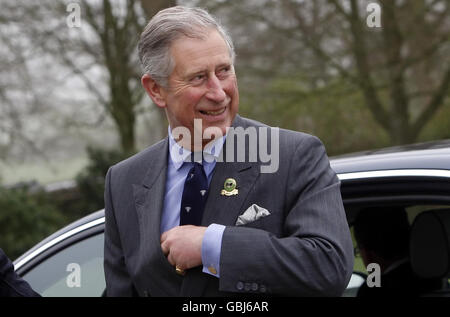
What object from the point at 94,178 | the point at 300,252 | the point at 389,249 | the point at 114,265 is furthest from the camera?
the point at 94,178

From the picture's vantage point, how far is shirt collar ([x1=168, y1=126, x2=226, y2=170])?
1.99m

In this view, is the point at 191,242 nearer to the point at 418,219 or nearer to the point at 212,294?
the point at 212,294

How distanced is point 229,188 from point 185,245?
235mm

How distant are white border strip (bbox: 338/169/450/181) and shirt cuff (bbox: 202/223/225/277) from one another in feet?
1.97

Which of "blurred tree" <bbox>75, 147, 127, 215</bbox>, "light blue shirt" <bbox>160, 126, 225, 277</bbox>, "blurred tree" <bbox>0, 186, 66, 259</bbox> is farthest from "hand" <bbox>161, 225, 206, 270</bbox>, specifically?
"blurred tree" <bbox>75, 147, 127, 215</bbox>

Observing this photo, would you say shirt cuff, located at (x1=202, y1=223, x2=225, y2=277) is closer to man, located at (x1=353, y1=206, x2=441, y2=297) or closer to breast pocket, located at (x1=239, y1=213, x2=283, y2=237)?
breast pocket, located at (x1=239, y1=213, x2=283, y2=237)

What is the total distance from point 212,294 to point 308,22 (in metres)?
10.1

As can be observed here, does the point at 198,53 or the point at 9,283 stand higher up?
the point at 198,53

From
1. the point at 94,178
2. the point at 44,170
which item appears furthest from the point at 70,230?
the point at 44,170

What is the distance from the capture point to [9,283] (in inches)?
84.4

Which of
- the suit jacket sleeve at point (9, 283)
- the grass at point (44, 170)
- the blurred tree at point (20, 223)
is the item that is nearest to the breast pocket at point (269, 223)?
the suit jacket sleeve at point (9, 283)

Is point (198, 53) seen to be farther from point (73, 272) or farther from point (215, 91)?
point (73, 272)

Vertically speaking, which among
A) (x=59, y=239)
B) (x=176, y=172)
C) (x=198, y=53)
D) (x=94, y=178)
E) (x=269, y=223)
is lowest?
(x=94, y=178)
